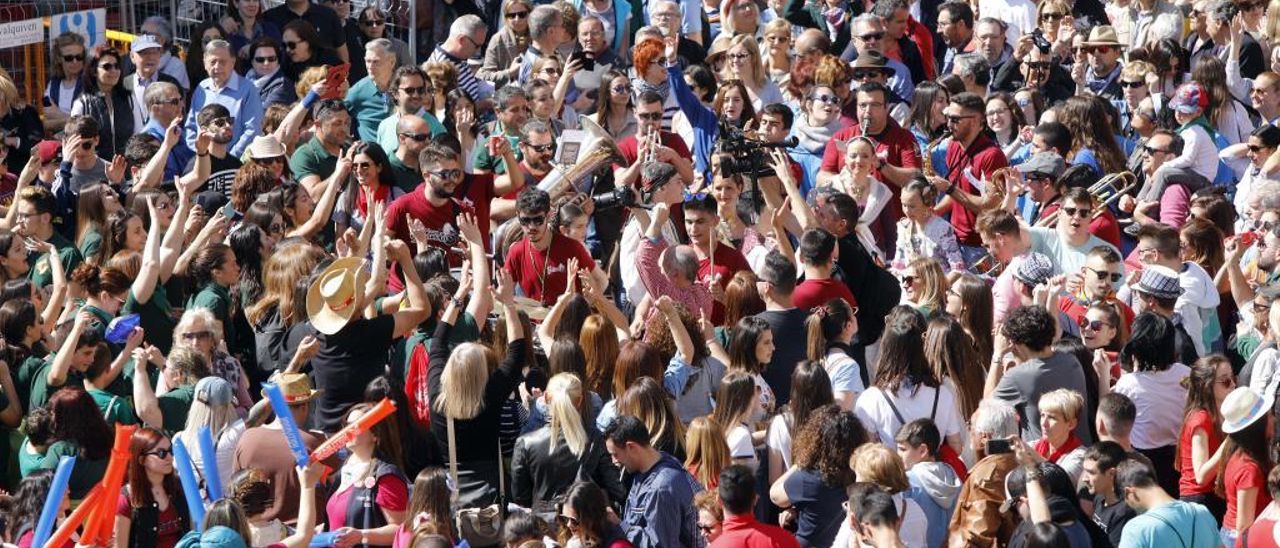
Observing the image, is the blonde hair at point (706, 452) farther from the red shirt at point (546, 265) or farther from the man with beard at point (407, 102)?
the man with beard at point (407, 102)

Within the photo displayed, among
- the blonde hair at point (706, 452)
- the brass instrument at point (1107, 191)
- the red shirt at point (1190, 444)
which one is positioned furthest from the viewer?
the brass instrument at point (1107, 191)

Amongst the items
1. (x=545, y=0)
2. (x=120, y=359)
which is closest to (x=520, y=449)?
(x=120, y=359)

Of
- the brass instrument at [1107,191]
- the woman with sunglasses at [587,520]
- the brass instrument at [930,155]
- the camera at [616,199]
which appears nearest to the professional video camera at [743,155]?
the camera at [616,199]

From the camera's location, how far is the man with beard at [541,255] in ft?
34.8

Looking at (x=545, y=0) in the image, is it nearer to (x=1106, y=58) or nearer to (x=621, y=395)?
(x=1106, y=58)

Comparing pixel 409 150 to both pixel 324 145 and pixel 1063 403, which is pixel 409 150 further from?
pixel 1063 403

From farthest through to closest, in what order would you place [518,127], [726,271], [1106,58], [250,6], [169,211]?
[250,6] → [1106,58] → [518,127] → [169,211] → [726,271]

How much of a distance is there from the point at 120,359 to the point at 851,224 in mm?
3607

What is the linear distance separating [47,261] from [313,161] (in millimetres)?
1913

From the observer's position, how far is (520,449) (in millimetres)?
8539

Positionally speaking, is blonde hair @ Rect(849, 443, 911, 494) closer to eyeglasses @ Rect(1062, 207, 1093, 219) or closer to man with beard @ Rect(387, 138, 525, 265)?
eyeglasses @ Rect(1062, 207, 1093, 219)

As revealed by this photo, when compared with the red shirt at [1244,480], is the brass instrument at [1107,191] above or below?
above

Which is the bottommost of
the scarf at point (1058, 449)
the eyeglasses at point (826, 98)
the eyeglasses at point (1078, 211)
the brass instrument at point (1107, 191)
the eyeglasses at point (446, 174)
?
the scarf at point (1058, 449)

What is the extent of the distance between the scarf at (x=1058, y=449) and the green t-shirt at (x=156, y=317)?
12.9 feet
